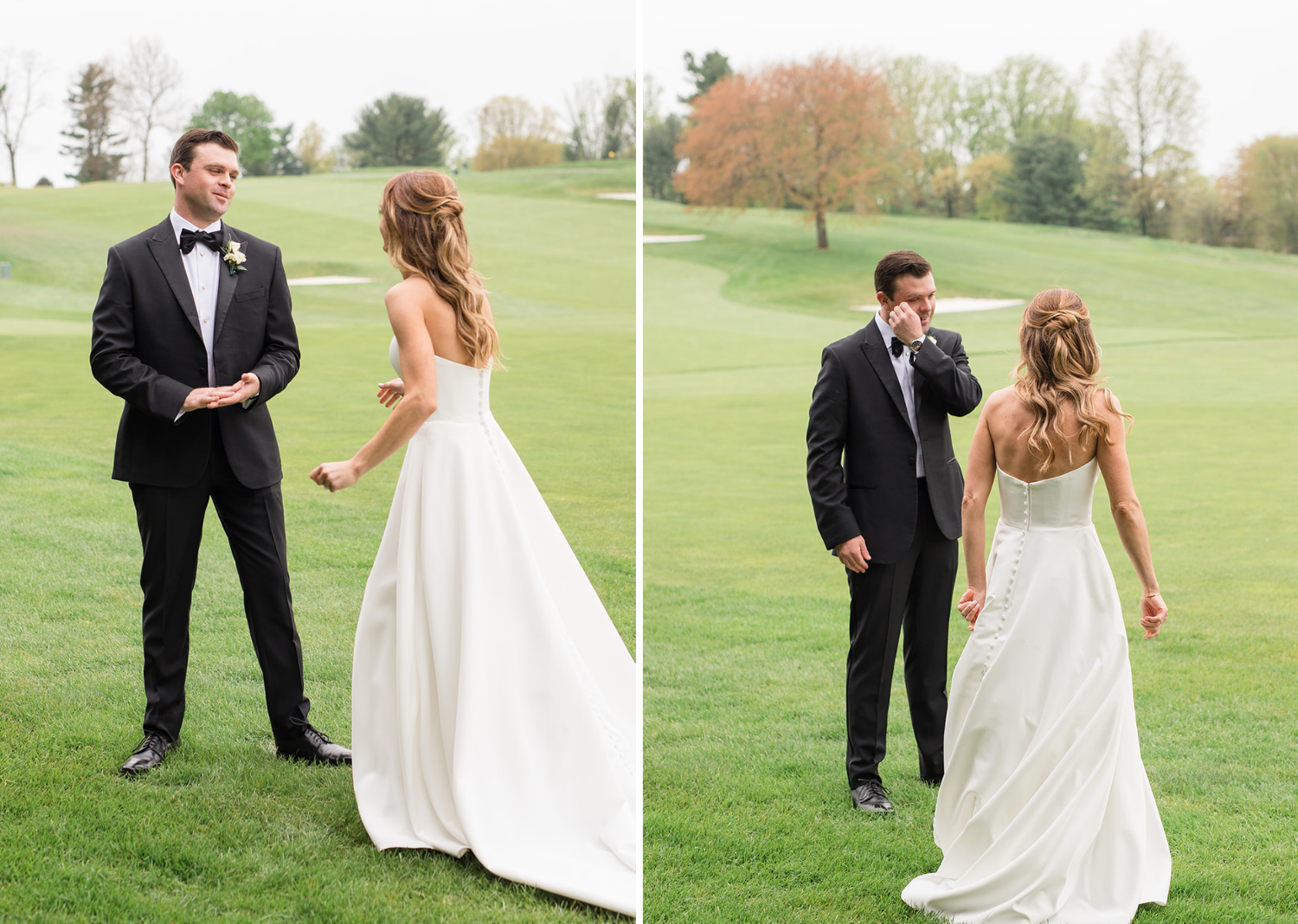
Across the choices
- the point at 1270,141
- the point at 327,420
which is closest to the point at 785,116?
the point at 1270,141

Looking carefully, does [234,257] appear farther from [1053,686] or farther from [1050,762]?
[1050,762]

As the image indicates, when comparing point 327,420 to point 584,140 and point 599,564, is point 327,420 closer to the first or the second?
point 599,564

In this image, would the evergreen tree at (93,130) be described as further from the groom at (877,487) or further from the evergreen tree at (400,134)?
the groom at (877,487)

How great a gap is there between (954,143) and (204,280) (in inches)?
1845

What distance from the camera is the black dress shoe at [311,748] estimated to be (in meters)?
4.53

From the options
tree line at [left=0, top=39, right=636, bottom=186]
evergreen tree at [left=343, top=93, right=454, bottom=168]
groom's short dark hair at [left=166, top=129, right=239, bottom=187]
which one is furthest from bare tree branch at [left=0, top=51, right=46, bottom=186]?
groom's short dark hair at [left=166, top=129, right=239, bottom=187]

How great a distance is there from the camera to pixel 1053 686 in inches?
147

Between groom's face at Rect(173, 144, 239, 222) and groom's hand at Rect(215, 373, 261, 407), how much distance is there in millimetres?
656

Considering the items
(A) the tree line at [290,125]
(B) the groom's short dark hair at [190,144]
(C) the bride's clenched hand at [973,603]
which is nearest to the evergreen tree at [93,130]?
(A) the tree line at [290,125]

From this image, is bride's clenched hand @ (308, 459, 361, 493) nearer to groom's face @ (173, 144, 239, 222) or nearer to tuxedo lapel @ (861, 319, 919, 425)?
groom's face @ (173, 144, 239, 222)

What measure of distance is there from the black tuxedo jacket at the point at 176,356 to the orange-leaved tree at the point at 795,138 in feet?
132

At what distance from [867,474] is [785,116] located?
41900 millimetres

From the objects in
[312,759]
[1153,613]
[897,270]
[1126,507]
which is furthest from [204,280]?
[1153,613]

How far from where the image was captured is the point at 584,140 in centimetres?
4709
